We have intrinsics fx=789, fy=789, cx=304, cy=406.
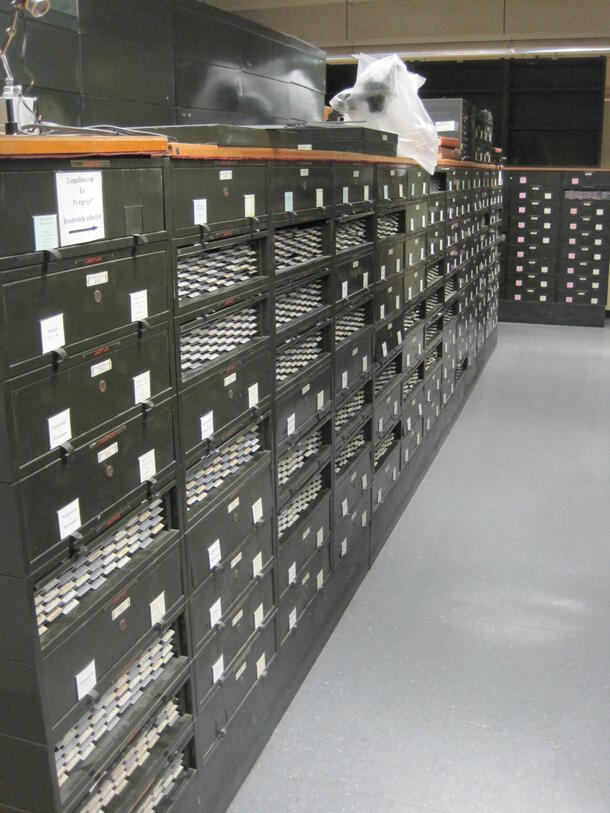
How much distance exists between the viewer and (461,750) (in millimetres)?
2639

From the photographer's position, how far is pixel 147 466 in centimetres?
181

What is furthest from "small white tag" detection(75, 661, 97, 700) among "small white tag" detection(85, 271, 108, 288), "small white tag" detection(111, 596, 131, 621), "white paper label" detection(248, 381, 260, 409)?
"white paper label" detection(248, 381, 260, 409)

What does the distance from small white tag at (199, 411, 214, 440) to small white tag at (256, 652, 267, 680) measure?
89 cm

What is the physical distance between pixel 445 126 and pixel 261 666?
4.42 m

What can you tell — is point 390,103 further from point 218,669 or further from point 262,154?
point 218,669

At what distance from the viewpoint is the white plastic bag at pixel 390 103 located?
394cm

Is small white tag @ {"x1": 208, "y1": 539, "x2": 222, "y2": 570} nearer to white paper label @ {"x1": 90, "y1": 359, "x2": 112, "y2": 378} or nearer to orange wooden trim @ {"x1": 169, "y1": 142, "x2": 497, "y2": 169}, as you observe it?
white paper label @ {"x1": 90, "y1": 359, "x2": 112, "y2": 378}

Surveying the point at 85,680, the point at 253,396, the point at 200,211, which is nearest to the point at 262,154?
the point at 200,211

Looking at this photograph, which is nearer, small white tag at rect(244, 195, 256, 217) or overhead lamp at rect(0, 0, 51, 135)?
overhead lamp at rect(0, 0, 51, 135)

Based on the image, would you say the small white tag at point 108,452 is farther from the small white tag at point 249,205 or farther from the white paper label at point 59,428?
the small white tag at point 249,205

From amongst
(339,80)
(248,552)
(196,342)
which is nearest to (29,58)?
(196,342)

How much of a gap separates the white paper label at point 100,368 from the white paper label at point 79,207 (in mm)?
246

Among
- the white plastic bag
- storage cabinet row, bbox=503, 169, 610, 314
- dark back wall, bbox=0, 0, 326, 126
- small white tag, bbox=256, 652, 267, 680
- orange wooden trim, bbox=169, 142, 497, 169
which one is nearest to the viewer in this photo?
orange wooden trim, bbox=169, 142, 497, 169

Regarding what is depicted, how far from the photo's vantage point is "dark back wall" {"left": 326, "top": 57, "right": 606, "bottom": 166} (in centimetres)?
918
